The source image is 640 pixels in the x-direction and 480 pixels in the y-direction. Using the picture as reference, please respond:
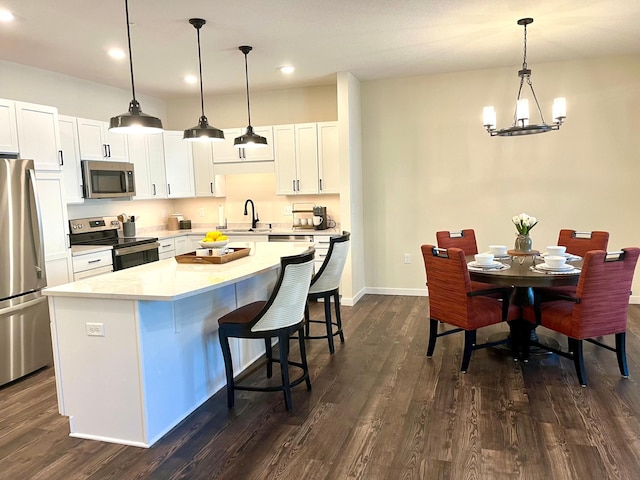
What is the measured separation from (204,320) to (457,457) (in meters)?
1.77

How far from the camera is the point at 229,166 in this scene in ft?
20.0

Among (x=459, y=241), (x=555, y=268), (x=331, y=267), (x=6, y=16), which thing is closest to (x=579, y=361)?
(x=555, y=268)

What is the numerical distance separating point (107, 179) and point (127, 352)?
3078mm

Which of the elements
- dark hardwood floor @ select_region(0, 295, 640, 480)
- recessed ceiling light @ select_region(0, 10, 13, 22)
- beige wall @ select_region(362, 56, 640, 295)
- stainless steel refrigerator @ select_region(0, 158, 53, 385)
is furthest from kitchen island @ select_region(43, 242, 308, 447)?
beige wall @ select_region(362, 56, 640, 295)

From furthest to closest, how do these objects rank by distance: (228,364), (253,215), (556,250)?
1. (253,215)
2. (556,250)
3. (228,364)

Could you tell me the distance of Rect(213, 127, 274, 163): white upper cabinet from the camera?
19.2 feet

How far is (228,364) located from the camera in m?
3.01

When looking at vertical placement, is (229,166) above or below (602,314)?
above

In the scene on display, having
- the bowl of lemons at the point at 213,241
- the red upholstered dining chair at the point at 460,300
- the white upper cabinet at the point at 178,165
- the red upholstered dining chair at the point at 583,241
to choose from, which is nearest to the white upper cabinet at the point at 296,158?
the white upper cabinet at the point at 178,165

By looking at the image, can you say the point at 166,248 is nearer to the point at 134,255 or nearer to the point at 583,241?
the point at 134,255

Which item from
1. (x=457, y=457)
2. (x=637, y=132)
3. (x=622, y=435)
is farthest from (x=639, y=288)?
(x=457, y=457)

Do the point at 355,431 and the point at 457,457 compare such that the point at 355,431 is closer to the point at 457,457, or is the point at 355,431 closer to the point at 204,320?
the point at 457,457

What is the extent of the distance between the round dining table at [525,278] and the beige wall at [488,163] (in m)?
1.67

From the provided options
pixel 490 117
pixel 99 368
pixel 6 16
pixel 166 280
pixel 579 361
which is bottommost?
pixel 579 361
